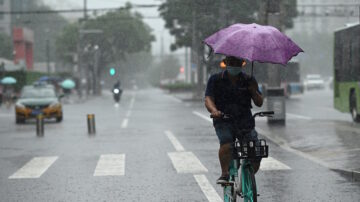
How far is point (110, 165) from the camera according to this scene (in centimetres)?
1357

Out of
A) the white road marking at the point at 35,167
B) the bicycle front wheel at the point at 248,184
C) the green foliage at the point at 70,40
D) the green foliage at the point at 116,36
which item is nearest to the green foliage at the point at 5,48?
the green foliage at the point at 70,40

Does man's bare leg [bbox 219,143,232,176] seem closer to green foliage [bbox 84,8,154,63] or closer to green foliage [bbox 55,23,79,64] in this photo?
green foliage [bbox 84,8,154,63]

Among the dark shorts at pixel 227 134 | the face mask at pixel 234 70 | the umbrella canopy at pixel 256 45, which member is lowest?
the dark shorts at pixel 227 134

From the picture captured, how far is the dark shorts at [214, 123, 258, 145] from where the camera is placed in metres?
7.55

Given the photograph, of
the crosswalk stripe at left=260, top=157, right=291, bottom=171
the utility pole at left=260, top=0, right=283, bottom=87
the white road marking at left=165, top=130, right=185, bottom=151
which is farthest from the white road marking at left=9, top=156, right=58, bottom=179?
the utility pole at left=260, top=0, right=283, bottom=87

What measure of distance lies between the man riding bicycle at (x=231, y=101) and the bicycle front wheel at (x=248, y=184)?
267mm

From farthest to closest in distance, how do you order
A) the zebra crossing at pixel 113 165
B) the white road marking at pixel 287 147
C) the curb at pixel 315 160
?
1. the white road marking at pixel 287 147
2. the zebra crossing at pixel 113 165
3. the curb at pixel 315 160

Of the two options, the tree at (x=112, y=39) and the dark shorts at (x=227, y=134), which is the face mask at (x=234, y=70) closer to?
the dark shorts at (x=227, y=134)

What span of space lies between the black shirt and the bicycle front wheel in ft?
1.63

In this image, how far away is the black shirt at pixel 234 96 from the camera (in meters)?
7.64

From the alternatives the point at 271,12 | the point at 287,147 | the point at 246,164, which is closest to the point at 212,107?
the point at 246,164

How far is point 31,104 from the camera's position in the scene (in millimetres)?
29906

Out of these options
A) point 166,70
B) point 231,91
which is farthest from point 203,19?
point 166,70

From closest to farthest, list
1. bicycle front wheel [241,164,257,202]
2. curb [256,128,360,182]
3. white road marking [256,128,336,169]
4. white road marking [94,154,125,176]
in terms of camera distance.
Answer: bicycle front wheel [241,164,257,202], curb [256,128,360,182], white road marking [94,154,125,176], white road marking [256,128,336,169]
